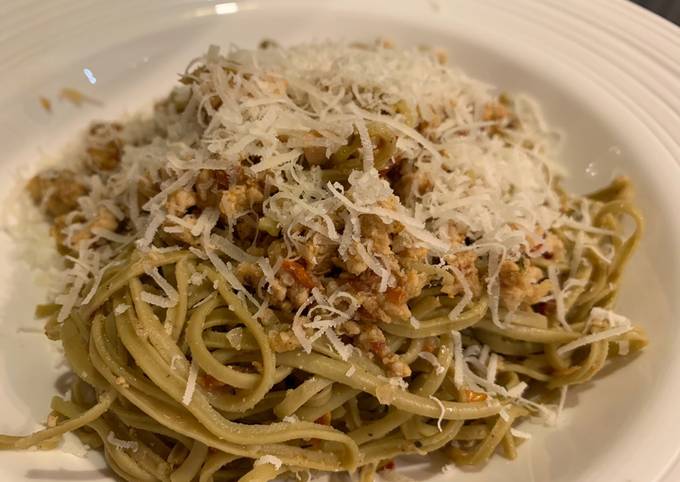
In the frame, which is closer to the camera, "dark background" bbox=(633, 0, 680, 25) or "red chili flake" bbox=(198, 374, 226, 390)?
"red chili flake" bbox=(198, 374, 226, 390)

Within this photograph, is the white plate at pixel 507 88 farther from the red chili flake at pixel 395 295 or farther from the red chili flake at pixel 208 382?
the red chili flake at pixel 395 295

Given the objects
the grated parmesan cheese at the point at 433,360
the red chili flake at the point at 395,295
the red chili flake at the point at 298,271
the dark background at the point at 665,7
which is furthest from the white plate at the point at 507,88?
the red chili flake at the point at 298,271

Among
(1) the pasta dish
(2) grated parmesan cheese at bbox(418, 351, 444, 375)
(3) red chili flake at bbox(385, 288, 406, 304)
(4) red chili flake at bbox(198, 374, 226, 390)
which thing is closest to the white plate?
(1) the pasta dish

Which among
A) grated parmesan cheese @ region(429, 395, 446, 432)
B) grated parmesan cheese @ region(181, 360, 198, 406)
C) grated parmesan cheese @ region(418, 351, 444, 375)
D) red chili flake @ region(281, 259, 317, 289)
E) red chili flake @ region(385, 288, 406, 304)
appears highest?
red chili flake @ region(281, 259, 317, 289)

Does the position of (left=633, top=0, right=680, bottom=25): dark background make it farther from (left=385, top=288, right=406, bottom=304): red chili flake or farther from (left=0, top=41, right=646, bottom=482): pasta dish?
(left=385, top=288, right=406, bottom=304): red chili flake

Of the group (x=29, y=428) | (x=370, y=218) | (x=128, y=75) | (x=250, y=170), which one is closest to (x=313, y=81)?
(x=250, y=170)

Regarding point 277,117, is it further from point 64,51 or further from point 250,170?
point 64,51

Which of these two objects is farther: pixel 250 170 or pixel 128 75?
pixel 128 75
